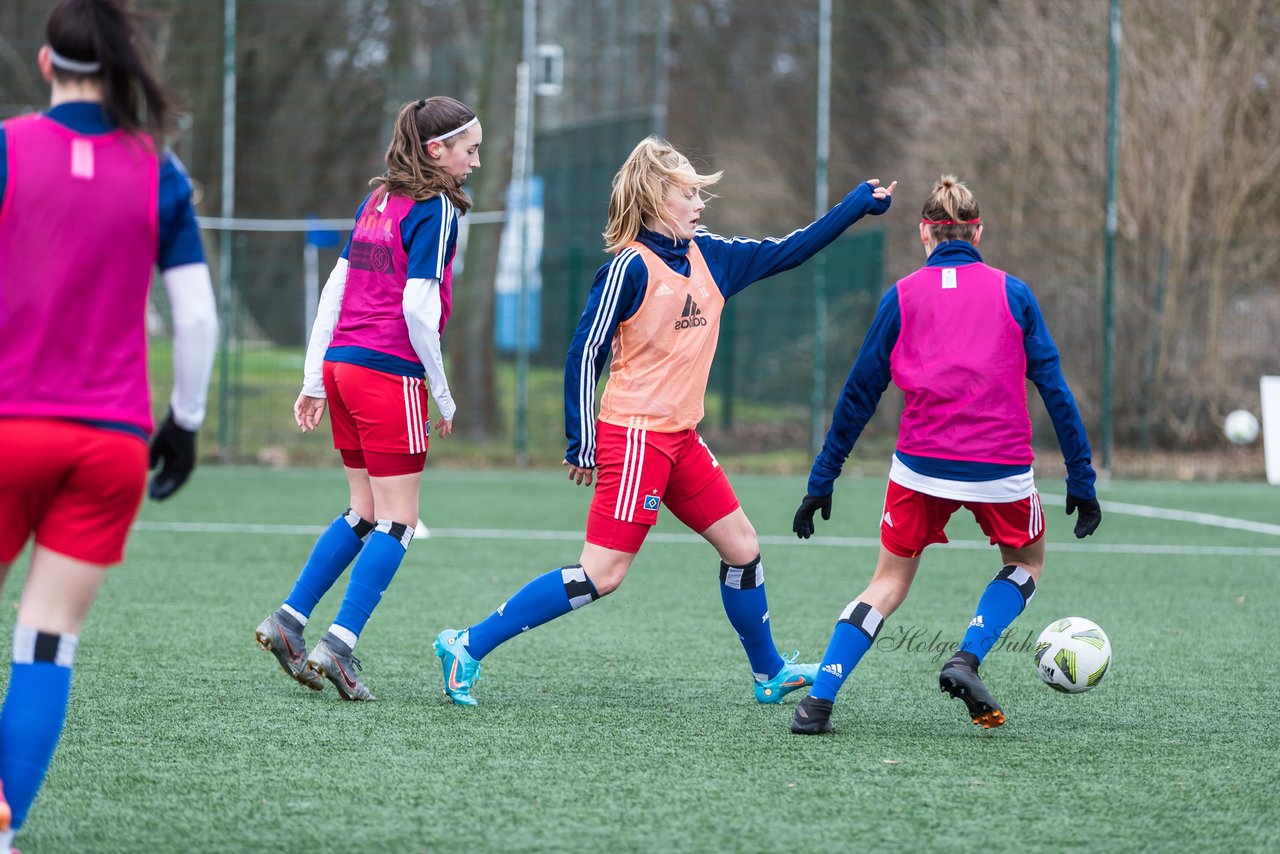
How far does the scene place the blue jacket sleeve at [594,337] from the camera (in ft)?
15.4

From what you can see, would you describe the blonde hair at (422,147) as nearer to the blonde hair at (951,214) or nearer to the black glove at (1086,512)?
the blonde hair at (951,214)

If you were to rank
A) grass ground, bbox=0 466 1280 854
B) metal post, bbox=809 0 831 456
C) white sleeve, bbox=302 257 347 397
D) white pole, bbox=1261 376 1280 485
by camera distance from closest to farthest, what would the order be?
grass ground, bbox=0 466 1280 854 → white sleeve, bbox=302 257 347 397 → white pole, bbox=1261 376 1280 485 → metal post, bbox=809 0 831 456

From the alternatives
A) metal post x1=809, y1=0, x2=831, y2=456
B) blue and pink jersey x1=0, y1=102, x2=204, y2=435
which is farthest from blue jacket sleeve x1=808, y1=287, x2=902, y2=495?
metal post x1=809, y1=0, x2=831, y2=456

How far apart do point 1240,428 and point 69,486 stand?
1387 cm

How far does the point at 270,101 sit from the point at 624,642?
55.0 feet

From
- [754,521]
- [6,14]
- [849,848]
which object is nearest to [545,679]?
[849,848]

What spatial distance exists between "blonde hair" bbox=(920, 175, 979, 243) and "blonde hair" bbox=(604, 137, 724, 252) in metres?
0.68

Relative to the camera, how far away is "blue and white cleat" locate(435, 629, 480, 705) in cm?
490

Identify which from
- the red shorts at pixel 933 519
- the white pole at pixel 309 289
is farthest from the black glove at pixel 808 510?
the white pole at pixel 309 289

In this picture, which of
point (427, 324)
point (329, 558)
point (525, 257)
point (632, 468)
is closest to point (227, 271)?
point (525, 257)

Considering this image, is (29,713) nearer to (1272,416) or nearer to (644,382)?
(644,382)

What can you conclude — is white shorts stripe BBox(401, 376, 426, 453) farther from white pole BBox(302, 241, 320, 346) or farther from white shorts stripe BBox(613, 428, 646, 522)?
white pole BBox(302, 241, 320, 346)

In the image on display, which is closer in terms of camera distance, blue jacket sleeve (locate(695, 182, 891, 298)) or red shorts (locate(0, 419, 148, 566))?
red shorts (locate(0, 419, 148, 566))

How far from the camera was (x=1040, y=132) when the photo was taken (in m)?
16.8
